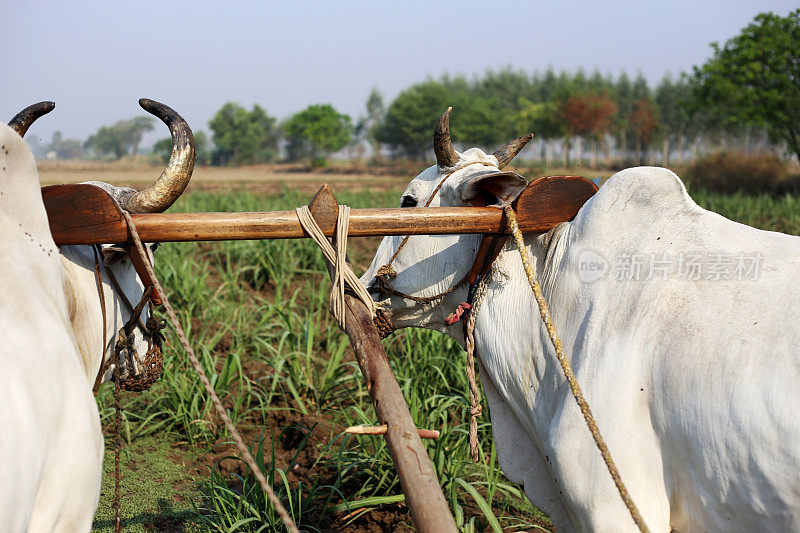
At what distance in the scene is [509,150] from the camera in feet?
8.31

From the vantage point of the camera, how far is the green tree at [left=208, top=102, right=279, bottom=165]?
63500 millimetres

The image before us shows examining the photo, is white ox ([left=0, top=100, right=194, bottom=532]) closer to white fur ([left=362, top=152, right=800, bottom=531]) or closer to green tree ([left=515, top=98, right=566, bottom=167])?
white fur ([left=362, top=152, right=800, bottom=531])

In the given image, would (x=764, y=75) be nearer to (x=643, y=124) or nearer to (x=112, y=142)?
(x=643, y=124)

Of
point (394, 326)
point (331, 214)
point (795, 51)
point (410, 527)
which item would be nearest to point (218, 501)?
point (410, 527)

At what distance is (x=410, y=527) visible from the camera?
3227 mm

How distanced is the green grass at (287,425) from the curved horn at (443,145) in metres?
1.56

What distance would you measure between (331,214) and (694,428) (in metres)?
1.21

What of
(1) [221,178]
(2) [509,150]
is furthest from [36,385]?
(1) [221,178]

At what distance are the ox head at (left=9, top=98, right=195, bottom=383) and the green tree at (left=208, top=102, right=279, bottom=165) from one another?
206 feet

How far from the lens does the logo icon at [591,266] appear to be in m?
2.01

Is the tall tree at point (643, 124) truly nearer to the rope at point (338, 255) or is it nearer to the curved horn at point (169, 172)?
the rope at point (338, 255)

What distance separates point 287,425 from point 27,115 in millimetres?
2910

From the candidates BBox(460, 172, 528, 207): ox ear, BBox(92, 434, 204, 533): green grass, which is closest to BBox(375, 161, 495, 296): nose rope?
BBox(460, 172, 528, 207): ox ear

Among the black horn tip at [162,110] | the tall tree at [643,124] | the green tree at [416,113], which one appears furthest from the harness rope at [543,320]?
the green tree at [416,113]
